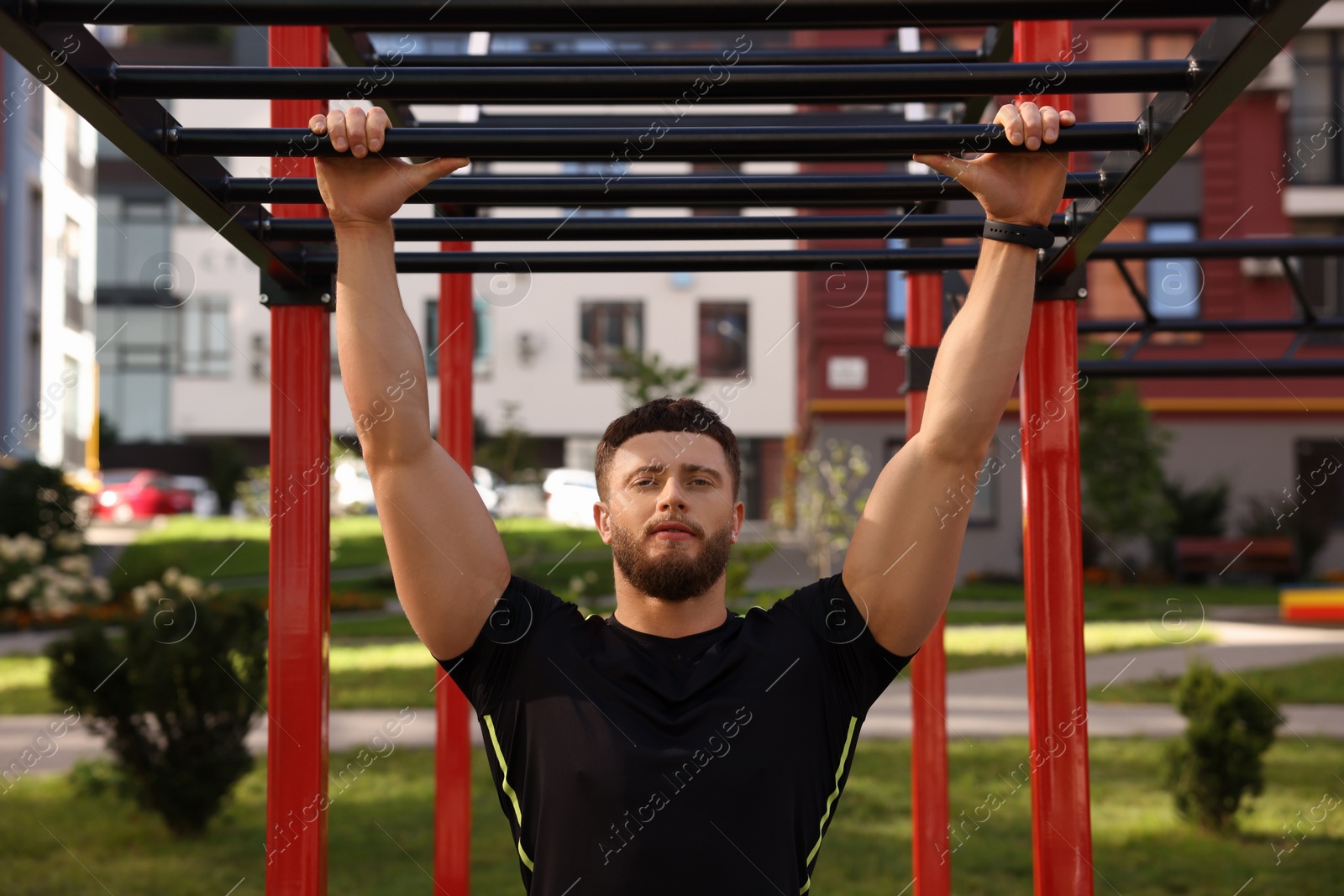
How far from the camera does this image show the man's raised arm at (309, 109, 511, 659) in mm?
1917

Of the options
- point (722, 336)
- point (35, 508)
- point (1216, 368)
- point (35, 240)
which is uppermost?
point (35, 240)

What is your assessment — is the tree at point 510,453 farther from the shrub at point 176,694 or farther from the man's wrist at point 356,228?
the man's wrist at point 356,228

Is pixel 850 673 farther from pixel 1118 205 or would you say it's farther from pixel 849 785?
pixel 849 785

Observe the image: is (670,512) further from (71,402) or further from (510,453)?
(71,402)

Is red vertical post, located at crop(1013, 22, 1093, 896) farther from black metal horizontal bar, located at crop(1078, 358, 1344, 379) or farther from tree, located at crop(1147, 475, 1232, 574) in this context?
tree, located at crop(1147, 475, 1232, 574)

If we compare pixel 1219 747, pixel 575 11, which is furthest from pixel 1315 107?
pixel 575 11

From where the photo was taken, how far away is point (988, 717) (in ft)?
27.5

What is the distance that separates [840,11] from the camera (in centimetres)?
176

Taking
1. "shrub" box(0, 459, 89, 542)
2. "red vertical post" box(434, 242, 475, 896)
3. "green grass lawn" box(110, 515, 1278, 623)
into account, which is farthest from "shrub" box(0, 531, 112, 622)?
"red vertical post" box(434, 242, 475, 896)

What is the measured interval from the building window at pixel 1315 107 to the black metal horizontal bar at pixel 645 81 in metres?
19.7

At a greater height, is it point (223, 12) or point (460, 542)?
point (223, 12)

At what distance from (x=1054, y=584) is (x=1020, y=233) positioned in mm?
744

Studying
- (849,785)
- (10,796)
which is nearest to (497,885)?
(849,785)

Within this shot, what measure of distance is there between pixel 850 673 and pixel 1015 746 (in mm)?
5902
